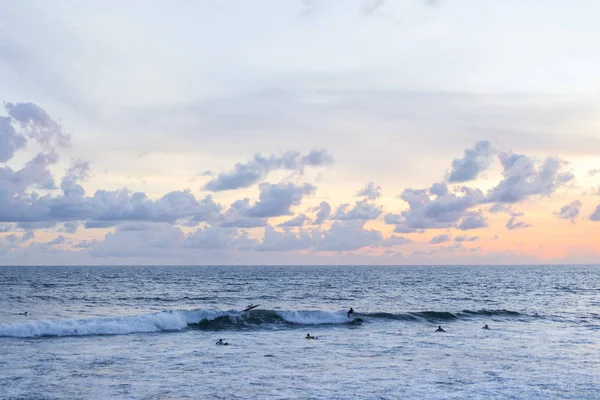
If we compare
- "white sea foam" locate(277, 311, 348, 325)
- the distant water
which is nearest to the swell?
"white sea foam" locate(277, 311, 348, 325)

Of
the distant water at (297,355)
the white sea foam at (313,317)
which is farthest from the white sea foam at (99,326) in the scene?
the white sea foam at (313,317)

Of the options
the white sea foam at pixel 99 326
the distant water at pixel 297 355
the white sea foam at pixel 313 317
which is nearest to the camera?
the distant water at pixel 297 355

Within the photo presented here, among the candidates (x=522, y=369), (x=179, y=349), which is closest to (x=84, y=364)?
(x=179, y=349)

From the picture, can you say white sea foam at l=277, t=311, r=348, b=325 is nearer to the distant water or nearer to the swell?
the swell

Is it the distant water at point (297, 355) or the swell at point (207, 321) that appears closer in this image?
the distant water at point (297, 355)

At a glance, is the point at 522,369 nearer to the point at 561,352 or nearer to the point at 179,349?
the point at 561,352

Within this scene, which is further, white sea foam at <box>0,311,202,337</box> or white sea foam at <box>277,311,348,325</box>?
white sea foam at <box>277,311,348,325</box>

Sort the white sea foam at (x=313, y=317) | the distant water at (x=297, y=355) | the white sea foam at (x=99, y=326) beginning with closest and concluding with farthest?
the distant water at (x=297, y=355) < the white sea foam at (x=99, y=326) < the white sea foam at (x=313, y=317)

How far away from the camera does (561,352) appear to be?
125 feet

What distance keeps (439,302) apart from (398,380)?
5481 centimetres

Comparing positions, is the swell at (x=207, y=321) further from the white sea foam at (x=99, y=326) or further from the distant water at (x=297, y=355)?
the distant water at (x=297, y=355)

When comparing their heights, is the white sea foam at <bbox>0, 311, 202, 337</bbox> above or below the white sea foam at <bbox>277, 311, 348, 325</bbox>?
above

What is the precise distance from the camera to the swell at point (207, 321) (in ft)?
152

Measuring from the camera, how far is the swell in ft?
152
